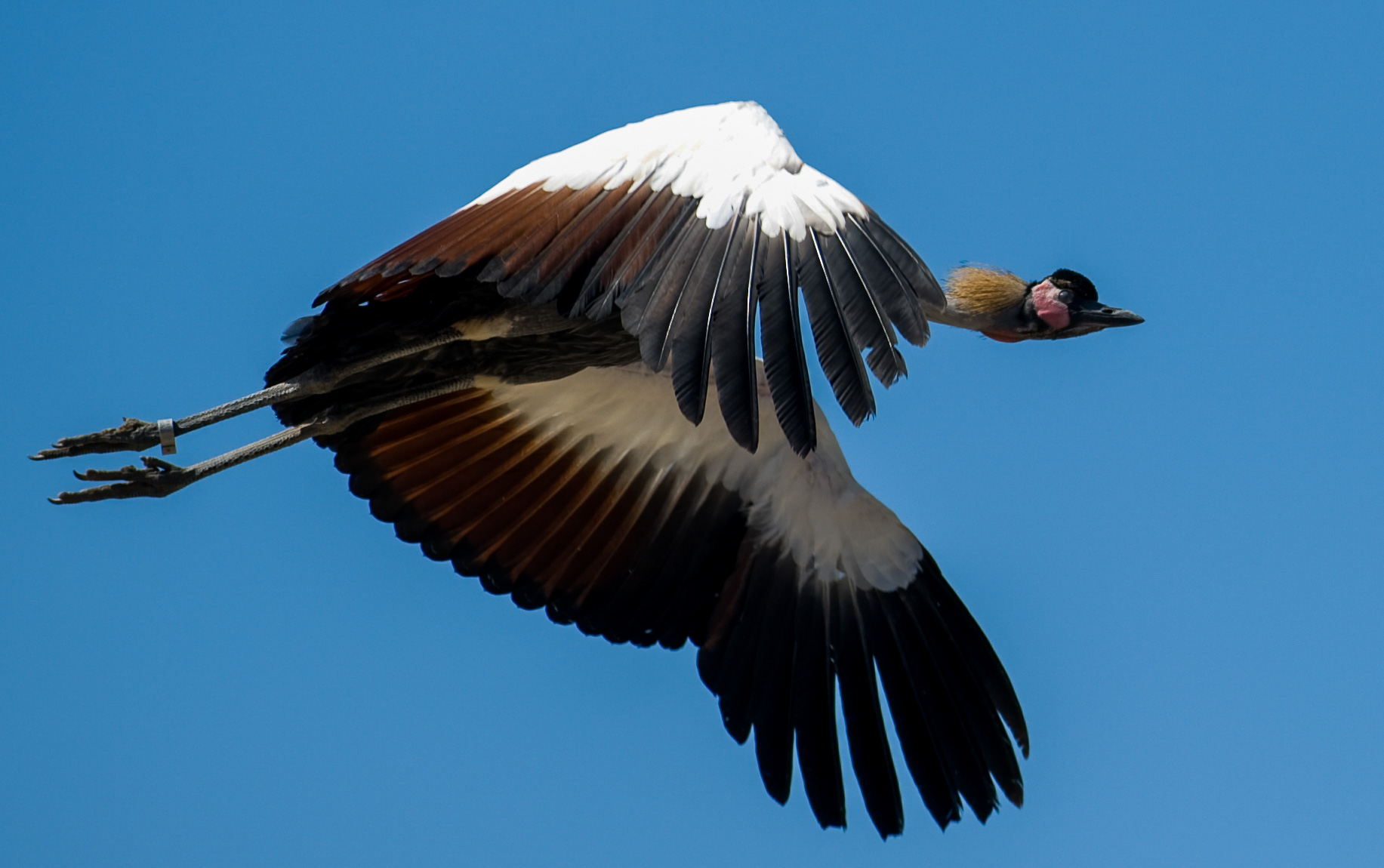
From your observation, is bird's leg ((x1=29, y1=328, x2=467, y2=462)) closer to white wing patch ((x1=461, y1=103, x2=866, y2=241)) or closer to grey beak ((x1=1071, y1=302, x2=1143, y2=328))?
white wing patch ((x1=461, y1=103, x2=866, y2=241))

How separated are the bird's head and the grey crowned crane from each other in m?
0.01

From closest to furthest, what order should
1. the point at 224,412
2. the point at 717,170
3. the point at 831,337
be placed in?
1. the point at 831,337
2. the point at 717,170
3. the point at 224,412

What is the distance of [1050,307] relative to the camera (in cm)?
797

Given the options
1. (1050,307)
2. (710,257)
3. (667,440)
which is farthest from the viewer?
(1050,307)

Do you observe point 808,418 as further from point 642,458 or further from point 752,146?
point 642,458

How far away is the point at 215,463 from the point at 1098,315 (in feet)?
14.3

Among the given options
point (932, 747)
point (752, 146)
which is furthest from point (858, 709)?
point (752, 146)

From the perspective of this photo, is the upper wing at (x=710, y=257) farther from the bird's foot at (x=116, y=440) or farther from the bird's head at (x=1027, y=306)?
the bird's head at (x=1027, y=306)

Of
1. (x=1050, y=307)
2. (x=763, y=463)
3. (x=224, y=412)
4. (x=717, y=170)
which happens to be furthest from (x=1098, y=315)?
(x=224, y=412)

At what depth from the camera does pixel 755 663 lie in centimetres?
711

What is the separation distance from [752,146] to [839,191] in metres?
0.41

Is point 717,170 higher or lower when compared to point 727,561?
higher

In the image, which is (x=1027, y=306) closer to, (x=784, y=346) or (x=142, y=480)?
(x=784, y=346)

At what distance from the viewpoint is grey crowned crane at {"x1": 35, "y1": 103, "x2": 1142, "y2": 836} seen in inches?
211
